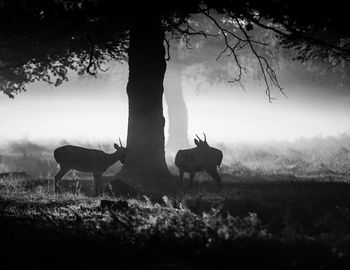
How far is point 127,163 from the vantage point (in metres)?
18.6

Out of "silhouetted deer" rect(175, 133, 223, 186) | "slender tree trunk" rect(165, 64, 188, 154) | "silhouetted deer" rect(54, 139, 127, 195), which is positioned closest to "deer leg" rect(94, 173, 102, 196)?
"silhouetted deer" rect(54, 139, 127, 195)

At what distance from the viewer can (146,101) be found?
18.6 meters

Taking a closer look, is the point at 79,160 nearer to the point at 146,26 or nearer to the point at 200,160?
the point at 200,160

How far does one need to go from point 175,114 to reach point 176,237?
38.4 metres

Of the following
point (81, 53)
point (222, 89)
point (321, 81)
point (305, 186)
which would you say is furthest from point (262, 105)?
point (305, 186)

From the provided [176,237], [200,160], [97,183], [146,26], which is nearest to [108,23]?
[146,26]

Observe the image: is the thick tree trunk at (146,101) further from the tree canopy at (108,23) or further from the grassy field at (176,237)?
the grassy field at (176,237)

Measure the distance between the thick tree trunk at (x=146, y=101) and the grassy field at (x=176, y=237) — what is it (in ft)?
20.5

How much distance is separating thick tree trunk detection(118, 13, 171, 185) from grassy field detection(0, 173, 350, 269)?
20.5 ft

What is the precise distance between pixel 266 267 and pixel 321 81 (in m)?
39.1

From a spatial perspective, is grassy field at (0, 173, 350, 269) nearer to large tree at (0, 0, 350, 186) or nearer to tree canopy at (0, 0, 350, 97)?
large tree at (0, 0, 350, 186)

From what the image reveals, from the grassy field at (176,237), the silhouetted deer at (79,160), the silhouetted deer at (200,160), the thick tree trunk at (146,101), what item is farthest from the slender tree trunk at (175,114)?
the grassy field at (176,237)

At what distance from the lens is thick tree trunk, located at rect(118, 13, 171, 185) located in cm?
1850

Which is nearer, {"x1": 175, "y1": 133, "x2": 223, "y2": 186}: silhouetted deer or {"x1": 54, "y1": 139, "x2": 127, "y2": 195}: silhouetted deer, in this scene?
{"x1": 175, "y1": 133, "x2": 223, "y2": 186}: silhouetted deer
